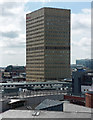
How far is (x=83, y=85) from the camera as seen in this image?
7238cm

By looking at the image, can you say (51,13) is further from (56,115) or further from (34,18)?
(56,115)

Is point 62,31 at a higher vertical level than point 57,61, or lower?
higher

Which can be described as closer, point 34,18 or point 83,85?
point 83,85

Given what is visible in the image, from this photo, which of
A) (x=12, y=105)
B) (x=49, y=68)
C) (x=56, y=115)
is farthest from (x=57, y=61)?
(x=56, y=115)

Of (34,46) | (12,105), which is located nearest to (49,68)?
(34,46)

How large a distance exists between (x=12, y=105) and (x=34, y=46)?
14758cm

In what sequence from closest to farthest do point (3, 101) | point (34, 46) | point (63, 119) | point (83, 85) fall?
point (63, 119)
point (3, 101)
point (83, 85)
point (34, 46)

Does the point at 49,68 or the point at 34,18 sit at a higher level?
the point at 34,18

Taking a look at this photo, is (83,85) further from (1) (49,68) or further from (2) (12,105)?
(1) (49,68)

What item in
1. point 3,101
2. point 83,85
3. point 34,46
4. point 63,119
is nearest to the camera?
point 63,119

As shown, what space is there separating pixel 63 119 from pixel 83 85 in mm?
41932

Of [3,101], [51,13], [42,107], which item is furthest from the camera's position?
[51,13]

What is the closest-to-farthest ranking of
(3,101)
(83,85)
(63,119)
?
(63,119) → (3,101) → (83,85)

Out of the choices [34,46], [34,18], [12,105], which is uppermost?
[34,18]
